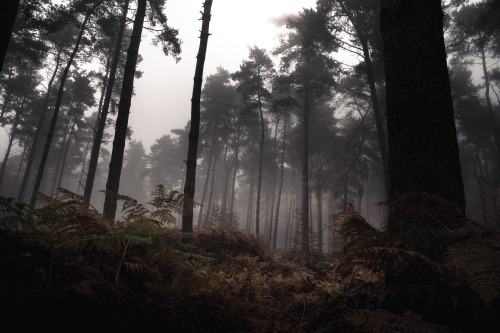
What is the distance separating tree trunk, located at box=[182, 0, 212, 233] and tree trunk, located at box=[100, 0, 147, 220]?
220 centimetres

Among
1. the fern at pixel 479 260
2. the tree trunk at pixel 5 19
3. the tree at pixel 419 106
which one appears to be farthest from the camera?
the tree trunk at pixel 5 19

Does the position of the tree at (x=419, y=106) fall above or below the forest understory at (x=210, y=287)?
above

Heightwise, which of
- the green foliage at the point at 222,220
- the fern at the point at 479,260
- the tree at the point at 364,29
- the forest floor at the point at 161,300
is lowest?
the forest floor at the point at 161,300

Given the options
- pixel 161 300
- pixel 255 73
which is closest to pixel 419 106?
pixel 161 300

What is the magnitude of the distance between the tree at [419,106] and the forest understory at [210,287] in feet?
1.77

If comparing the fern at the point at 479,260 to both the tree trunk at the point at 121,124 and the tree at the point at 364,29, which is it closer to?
the tree trunk at the point at 121,124

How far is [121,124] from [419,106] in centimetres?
830

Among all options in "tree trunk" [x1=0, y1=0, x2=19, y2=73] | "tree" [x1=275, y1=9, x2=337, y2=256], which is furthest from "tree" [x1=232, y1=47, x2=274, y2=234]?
"tree trunk" [x1=0, y1=0, x2=19, y2=73]

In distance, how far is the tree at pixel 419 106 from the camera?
111 inches

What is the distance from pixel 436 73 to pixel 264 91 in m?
18.4

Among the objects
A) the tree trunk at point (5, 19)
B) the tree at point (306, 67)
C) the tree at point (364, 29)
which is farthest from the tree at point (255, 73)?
the tree trunk at point (5, 19)

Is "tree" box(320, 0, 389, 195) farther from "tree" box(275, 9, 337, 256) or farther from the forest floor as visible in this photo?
the forest floor

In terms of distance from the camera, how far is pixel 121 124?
841 centimetres

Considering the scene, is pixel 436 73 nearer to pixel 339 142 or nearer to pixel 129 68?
pixel 129 68
